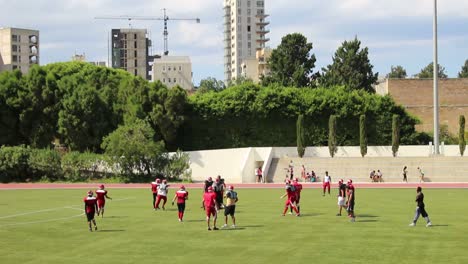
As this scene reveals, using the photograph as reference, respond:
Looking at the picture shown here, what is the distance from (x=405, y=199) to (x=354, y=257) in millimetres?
22903

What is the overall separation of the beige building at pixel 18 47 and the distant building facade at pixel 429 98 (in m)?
89.3

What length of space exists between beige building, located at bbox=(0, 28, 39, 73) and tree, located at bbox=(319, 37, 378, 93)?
79.0 meters

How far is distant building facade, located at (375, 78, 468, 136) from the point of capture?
9819cm

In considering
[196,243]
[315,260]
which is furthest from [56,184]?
[315,260]

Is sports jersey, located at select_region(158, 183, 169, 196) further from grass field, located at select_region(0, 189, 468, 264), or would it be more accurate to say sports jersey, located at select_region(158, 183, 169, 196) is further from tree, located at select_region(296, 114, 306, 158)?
tree, located at select_region(296, 114, 306, 158)

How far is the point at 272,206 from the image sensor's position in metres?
39.5

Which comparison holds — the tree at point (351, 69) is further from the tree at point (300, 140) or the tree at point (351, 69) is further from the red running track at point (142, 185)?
the red running track at point (142, 185)

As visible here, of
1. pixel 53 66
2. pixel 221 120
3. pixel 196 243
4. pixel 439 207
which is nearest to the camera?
pixel 196 243

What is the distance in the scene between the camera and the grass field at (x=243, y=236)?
22047mm

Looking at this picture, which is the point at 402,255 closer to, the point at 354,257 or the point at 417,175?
the point at 354,257

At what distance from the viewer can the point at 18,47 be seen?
160625 millimetres

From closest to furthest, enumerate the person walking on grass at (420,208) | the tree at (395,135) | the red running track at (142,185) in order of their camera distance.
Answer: the person walking on grass at (420,208) < the red running track at (142,185) < the tree at (395,135)

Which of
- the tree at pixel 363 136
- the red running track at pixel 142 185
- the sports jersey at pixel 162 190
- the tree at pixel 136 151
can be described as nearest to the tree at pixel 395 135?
the tree at pixel 363 136

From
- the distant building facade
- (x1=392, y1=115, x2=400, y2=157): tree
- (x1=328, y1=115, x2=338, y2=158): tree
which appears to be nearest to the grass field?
(x1=392, y1=115, x2=400, y2=157): tree
